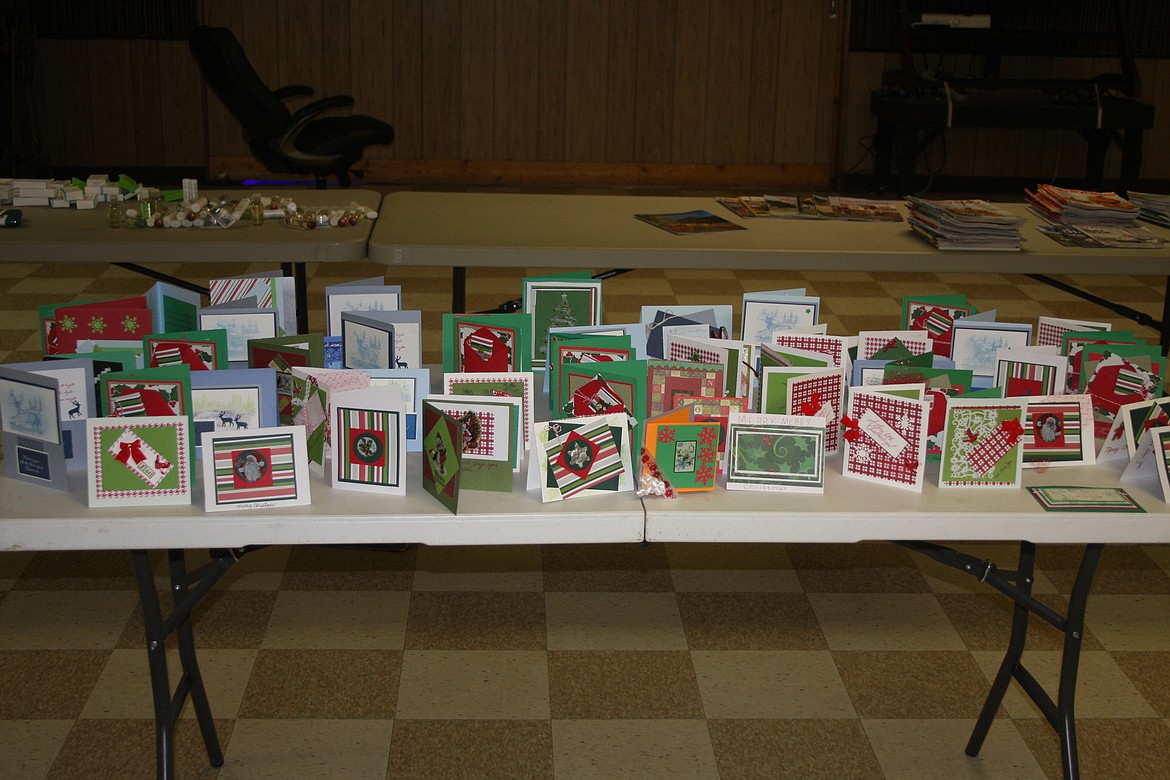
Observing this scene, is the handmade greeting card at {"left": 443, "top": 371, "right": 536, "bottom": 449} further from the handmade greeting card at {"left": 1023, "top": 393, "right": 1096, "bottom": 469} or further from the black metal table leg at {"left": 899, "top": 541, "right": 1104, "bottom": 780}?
the handmade greeting card at {"left": 1023, "top": 393, "right": 1096, "bottom": 469}

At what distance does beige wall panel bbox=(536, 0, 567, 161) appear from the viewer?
8039 mm

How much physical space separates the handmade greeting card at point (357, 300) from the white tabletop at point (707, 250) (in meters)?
0.66

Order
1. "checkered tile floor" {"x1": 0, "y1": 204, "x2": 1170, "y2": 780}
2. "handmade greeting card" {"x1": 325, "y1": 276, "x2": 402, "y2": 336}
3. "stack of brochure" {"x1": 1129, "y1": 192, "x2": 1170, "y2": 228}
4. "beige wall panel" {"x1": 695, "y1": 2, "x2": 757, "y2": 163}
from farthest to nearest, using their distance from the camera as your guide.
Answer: "beige wall panel" {"x1": 695, "y1": 2, "x2": 757, "y2": 163} < "stack of brochure" {"x1": 1129, "y1": 192, "x2": 1170, "y2": 228} < "handmade greeting card" {"x1": 325, "y1": 276, "x2": 402, "y2": 336} < "checkered tile floor" {"x1": 0, "y1": 204, "x2": 1170, "y2": 780}

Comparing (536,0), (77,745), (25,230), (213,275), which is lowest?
(77,745)

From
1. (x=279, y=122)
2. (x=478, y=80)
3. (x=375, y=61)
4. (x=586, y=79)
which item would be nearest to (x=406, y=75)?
(x=375, y=61)

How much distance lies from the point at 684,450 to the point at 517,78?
6644 millimetres

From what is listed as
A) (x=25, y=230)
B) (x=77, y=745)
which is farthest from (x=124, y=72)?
(x=77, y=745)

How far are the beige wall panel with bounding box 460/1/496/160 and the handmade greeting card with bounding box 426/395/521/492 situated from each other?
21.5ft

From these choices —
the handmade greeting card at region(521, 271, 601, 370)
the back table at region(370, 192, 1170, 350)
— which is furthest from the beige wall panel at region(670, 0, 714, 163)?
the handmade greeting card at region(521, 271, 601, 370)

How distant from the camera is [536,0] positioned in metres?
7.99

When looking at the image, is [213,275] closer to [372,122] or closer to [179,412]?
[372,122]

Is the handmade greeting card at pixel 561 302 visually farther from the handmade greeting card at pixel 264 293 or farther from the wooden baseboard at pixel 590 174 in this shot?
the wooden baseboard at pixel 590 174

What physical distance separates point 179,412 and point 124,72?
667 centimetres

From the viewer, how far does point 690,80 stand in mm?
8195
